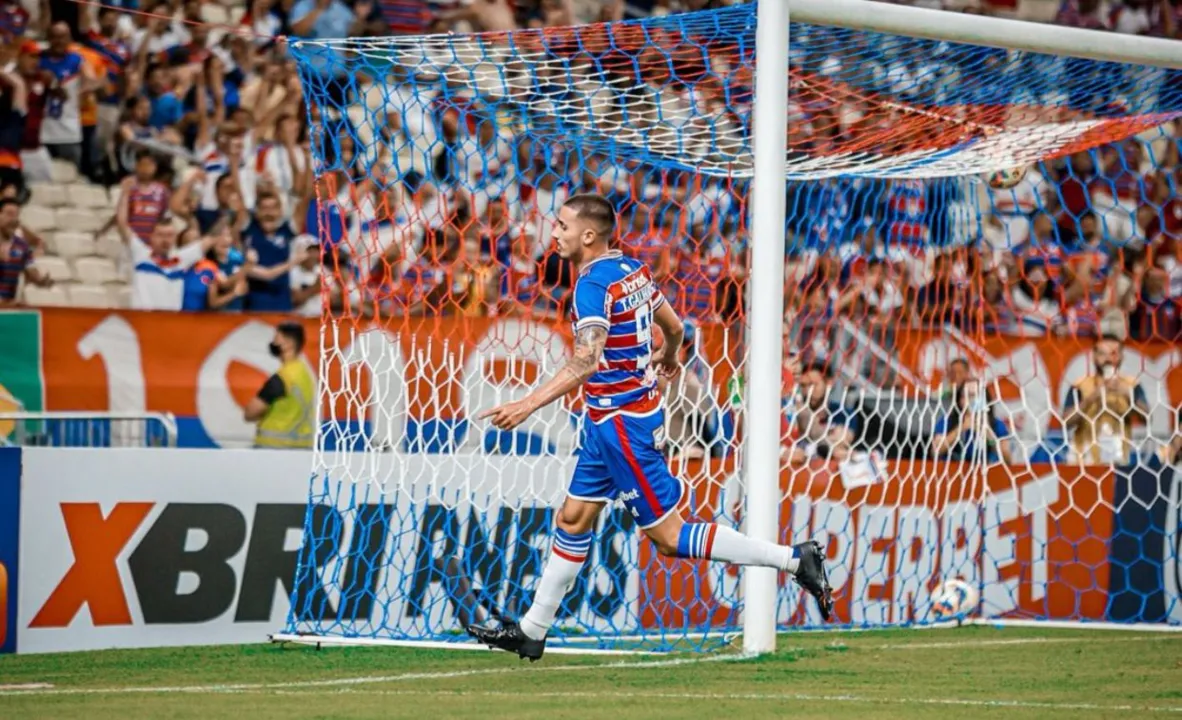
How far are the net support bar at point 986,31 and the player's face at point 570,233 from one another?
5.61ft

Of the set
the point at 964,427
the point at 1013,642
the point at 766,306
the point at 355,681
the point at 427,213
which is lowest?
the point at 1013,642

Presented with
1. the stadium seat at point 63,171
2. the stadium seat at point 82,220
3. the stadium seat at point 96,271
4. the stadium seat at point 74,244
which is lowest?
the stadium seat at point 96,271

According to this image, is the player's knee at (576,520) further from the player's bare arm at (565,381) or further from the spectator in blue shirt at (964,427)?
the spectator in blue shirt at (964,427)

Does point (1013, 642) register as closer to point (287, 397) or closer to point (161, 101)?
point (287, 397)

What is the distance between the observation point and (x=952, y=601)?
9805mm

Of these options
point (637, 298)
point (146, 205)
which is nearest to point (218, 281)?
point (146, 205)

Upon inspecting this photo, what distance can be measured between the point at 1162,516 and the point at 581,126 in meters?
4.67

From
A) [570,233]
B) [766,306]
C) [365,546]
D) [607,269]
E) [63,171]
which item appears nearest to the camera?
[607,269]

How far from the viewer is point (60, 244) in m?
12.6

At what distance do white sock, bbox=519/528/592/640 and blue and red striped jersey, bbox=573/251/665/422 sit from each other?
21.3 inches

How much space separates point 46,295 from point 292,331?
259 centimetres

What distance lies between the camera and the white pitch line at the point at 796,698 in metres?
6.08

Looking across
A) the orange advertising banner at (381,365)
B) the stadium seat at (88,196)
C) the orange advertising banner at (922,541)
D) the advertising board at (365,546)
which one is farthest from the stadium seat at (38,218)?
the orange advertising banner at (922,541)

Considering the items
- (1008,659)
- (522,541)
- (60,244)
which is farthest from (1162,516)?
(60,244)
